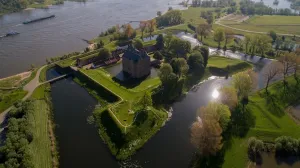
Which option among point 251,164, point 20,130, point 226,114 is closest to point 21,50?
point 20,130

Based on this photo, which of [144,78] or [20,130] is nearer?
[20,130]

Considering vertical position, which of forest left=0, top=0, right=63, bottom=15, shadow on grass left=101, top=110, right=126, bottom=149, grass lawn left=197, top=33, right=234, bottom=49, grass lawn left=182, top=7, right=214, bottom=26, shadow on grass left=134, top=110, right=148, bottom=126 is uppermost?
forest left=0, top=0, right=63, bottom=15

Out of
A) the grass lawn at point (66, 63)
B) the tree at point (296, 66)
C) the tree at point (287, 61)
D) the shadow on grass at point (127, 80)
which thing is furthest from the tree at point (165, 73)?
the tree at point (296, 66)

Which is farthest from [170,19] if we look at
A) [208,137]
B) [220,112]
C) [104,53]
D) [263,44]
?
[208,137]

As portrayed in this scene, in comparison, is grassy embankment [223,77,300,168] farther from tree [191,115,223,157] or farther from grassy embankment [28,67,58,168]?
grassy embankment [28,67,58,168]

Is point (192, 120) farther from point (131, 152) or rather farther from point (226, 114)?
point (131, 152)

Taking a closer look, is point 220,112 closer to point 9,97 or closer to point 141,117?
point 141,117

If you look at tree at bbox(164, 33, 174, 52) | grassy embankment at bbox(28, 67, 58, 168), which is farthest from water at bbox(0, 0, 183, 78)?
tree at bbox(164, 33, 174, 52)
